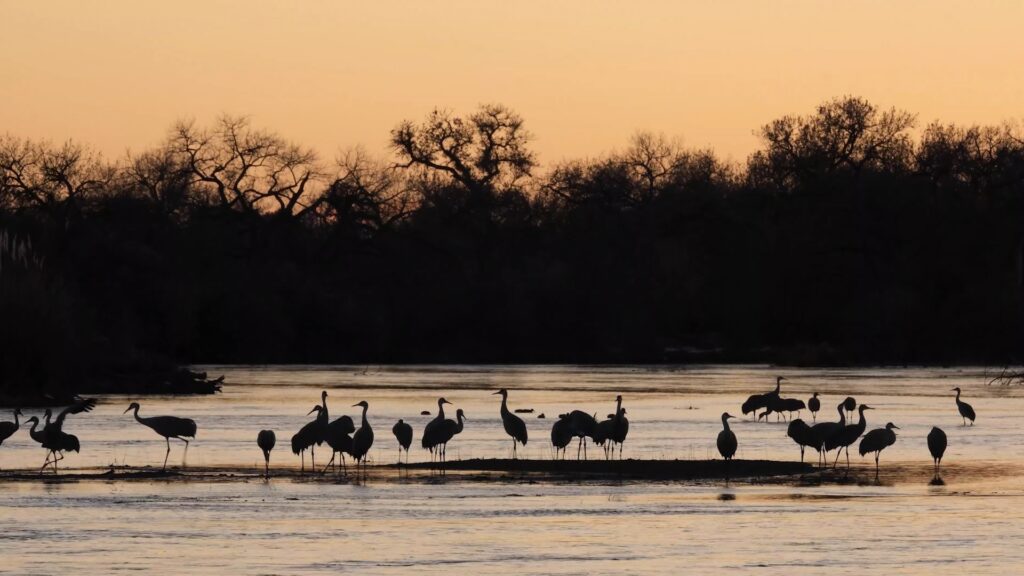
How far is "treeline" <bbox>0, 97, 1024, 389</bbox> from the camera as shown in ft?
277

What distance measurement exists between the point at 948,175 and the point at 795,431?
64.9 metres

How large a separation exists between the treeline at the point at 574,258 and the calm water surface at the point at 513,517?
44249 mm

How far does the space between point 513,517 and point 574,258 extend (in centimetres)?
7403

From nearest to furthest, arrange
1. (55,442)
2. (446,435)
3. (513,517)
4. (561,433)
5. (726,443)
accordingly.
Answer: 1. (513,517)
2. (726,443)
3. (55,442)
4. (446,435)
5. (561,433)

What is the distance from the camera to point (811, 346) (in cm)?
8456

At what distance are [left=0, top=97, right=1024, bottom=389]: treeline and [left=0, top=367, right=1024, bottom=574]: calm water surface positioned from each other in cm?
4425

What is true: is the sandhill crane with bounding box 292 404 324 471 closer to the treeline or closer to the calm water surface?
the calm water surface

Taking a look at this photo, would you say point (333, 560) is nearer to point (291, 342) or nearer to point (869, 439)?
point (869, 439)

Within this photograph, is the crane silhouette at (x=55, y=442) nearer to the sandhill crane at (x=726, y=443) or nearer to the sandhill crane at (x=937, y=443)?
the sandhill crane at (x=726, y=443)

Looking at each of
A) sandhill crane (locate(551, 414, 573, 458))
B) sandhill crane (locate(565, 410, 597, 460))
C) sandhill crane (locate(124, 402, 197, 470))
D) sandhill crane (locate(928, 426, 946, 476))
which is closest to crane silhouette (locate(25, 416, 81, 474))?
sandhill crane (locate(124, 402, 197, 470))

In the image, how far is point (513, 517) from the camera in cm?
A: 2245

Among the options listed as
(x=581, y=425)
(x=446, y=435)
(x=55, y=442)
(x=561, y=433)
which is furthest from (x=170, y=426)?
(x=581, y=425)

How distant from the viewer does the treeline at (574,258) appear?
84312 millimetres

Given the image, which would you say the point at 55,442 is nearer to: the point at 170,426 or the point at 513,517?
the point at 170,426
